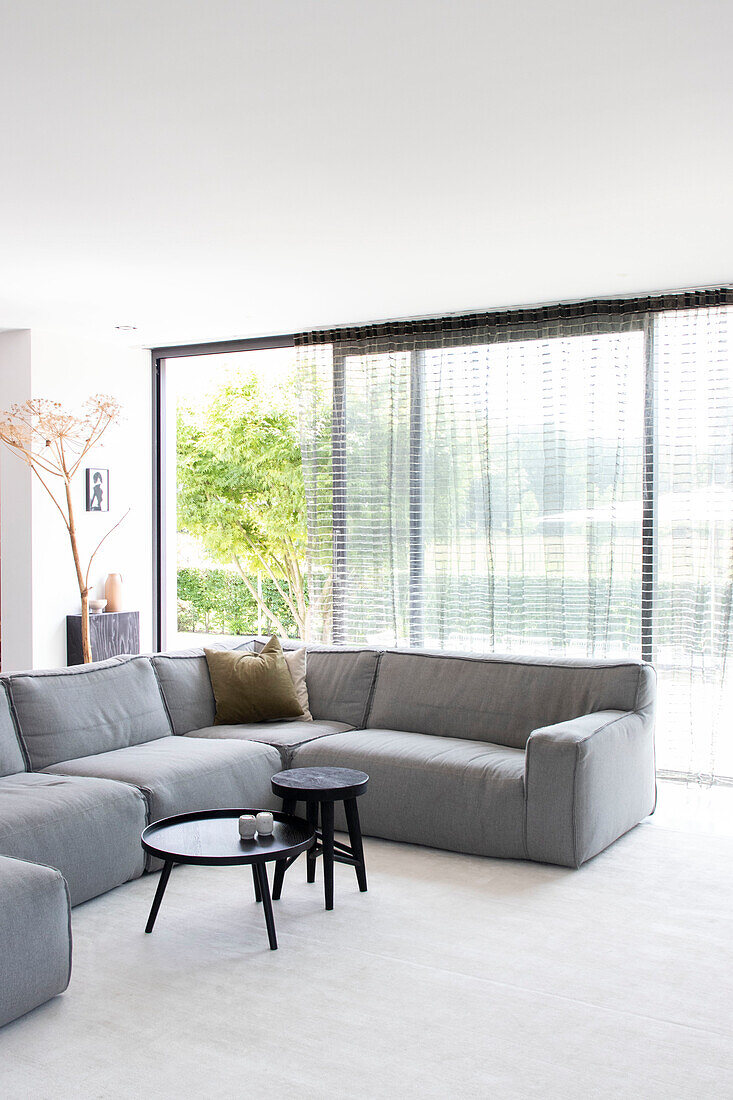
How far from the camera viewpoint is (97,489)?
6453 mm

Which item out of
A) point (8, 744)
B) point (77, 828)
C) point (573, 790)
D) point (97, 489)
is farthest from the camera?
point (97, 489)

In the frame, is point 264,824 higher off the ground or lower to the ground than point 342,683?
lower

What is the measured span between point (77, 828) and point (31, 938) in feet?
2.58

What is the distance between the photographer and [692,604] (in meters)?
5.14

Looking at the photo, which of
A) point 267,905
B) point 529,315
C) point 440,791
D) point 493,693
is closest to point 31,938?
point 267,905

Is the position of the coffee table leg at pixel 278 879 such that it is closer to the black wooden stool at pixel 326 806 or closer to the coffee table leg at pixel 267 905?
the black wooden stool at pixel 326 806

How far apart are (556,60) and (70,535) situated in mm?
4170

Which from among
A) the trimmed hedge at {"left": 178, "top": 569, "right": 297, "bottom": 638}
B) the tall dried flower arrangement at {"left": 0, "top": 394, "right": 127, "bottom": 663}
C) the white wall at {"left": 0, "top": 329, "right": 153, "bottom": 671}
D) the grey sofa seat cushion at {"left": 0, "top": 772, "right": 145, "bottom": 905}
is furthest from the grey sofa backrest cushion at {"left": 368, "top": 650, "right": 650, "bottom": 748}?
the trimmed hedge at {"left": 178, "top": 569, "right": 297, "bottom": 638}

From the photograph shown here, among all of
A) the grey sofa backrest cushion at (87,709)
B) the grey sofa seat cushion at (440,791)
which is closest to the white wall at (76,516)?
the grey sofa backrest cushion at (87,709)

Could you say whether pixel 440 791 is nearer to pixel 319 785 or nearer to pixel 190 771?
pixel 319 785

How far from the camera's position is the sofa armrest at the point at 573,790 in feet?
12.5

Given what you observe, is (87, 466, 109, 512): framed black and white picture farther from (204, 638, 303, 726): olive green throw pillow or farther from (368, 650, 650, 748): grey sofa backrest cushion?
(368, 650, 650, 748): grey sofa backrest cushion

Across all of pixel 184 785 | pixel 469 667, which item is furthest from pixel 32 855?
pixel 469 667

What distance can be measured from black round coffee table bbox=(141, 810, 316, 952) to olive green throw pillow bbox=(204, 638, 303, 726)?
4.53 feet
